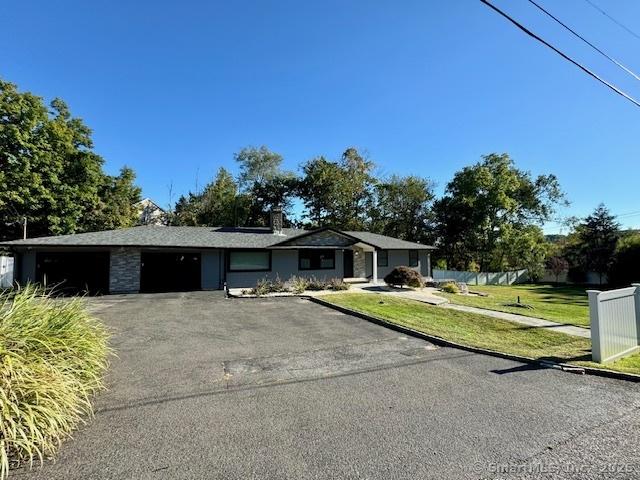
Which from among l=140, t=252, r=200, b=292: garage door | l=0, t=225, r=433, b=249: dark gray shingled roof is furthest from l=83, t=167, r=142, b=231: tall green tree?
l=140, t=252, r=200, b=292: garage door

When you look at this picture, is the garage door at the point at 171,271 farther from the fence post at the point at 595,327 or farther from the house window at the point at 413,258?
the fence post at the point at 595,327

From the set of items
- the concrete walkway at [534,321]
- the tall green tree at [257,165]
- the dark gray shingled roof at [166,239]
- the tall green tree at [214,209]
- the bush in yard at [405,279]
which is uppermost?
the tall green tree at [257,165]

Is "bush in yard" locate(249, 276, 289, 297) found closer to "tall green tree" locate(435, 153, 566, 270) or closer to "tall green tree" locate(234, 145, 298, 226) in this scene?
"tall green tree" locate(234, 145, 298, 226)

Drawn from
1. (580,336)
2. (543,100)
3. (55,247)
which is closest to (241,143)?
(55,247)

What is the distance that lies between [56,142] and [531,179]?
1780 inches

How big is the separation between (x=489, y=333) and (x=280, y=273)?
1361cm

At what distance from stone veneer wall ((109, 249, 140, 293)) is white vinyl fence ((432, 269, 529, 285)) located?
23304mm

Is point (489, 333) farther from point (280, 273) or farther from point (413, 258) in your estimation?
point (413, 258)

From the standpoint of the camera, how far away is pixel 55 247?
16484 mm

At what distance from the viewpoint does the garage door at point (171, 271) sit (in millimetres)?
18844

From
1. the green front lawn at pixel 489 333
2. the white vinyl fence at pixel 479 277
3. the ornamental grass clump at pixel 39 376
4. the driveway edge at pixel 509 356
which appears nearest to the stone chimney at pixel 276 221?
the green front lawn at pixel 489 333

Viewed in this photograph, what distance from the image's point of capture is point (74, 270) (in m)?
17.5

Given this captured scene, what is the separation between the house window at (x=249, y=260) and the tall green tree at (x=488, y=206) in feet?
80.2

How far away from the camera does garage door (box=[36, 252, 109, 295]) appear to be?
1697 cm
